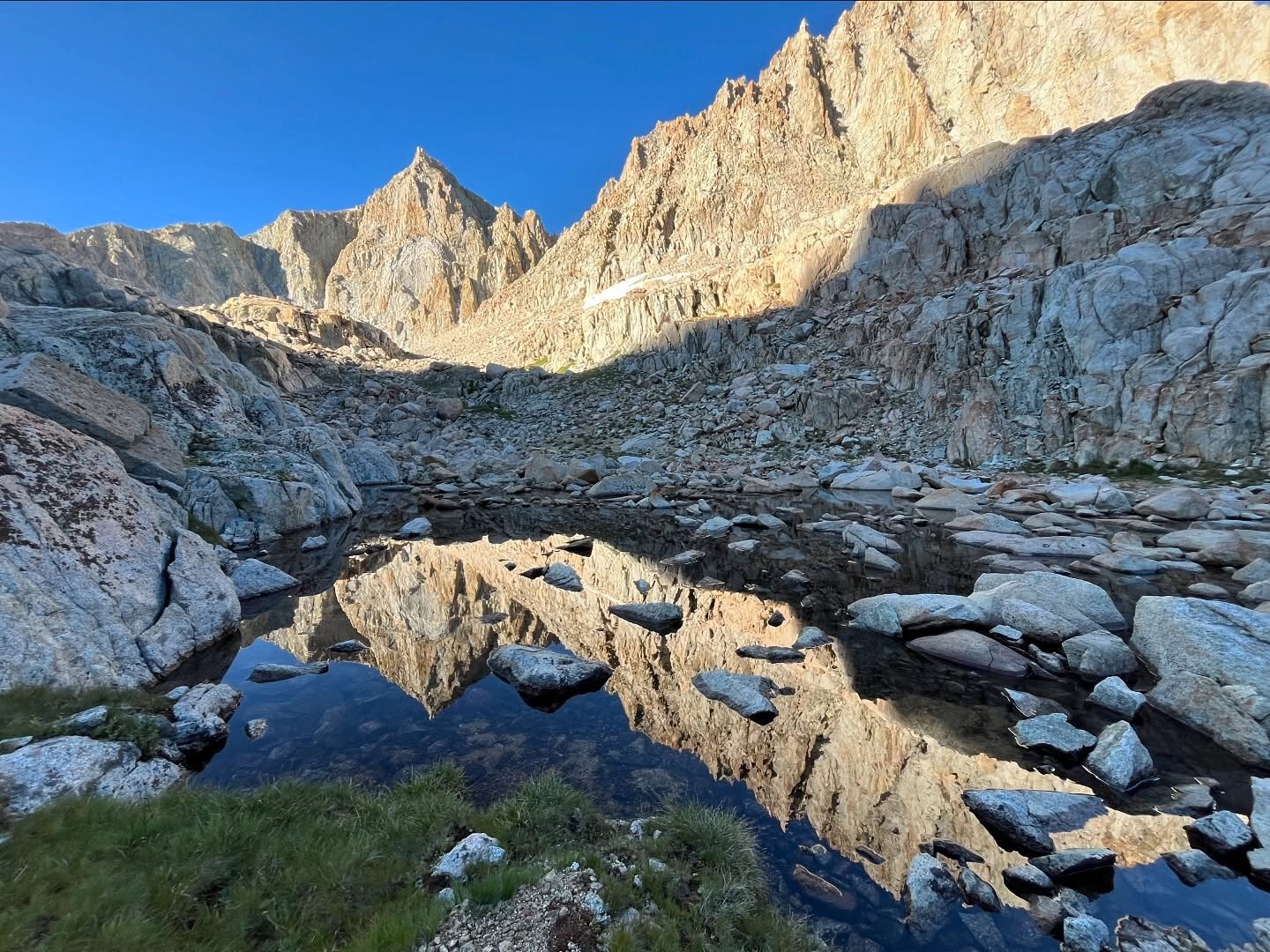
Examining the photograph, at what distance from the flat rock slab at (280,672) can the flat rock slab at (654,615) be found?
661 centimetres

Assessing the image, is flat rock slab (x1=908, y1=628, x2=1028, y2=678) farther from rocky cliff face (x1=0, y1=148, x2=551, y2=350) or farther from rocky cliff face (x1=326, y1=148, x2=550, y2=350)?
rocky cliff face (x1=326, y1=148, x2=550, y2=350)

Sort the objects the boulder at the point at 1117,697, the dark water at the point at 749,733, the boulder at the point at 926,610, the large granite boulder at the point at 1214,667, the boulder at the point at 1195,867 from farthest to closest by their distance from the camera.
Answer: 1. the boulder at the point at 926,610
2. the boulder at the point at 1117,697
3. the large granite boulder at the point at 1214,667
4. the dark water at the point at 749,733
5. the boulder at the point at 1195,867

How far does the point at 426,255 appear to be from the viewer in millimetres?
144375

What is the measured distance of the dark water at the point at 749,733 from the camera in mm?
5836

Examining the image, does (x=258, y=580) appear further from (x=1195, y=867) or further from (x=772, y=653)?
(x=1195, y=867)

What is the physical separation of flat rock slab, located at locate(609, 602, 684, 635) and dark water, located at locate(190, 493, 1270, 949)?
386mm

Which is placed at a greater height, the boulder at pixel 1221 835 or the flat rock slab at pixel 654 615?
the flat rock slab at pixel 654 615

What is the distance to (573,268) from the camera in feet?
346

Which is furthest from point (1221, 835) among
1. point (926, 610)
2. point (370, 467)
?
point (370, 467)

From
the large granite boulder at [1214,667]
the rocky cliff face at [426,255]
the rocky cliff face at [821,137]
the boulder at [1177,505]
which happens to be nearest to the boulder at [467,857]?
the large granite boulder at [1214,667]

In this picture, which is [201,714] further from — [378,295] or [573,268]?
[378,295]

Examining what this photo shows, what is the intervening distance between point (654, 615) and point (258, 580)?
11.3 metres

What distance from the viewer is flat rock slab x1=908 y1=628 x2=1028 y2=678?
1012 cm

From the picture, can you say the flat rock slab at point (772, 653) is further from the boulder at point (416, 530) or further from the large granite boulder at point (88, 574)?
the boulder at point (416, 530)
